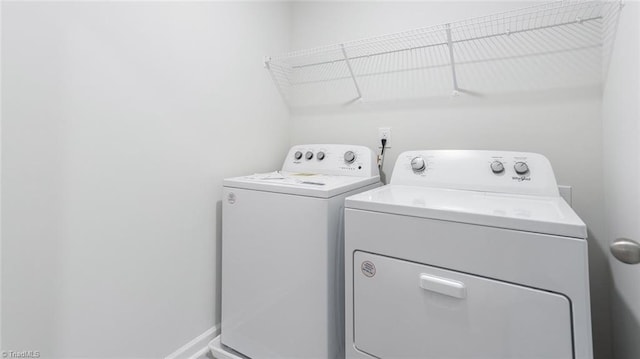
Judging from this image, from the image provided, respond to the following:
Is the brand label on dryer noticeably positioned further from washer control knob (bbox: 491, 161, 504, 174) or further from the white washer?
washer control knob (bbox: 491, 161, 504, 174)

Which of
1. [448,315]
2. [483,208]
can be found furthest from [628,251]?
[448,315]

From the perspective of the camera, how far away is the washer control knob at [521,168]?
115 centimetres

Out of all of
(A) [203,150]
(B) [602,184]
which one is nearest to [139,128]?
(A) [203,150]

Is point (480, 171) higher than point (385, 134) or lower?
lower

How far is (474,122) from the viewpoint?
146 centimetres

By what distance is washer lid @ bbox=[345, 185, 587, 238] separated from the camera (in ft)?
2.37

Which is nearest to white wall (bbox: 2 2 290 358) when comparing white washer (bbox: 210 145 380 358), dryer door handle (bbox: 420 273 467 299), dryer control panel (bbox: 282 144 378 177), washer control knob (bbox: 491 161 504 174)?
white washer (bbox: 210 145 380 358)

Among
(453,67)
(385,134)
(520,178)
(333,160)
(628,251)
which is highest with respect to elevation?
(453,67)

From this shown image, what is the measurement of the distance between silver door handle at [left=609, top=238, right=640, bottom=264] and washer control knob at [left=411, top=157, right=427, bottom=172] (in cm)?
77

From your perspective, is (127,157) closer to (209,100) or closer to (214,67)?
(209,100)

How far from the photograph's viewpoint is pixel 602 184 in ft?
4.01

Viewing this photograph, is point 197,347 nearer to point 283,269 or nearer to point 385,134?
point 283,269

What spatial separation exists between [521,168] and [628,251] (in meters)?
0.61

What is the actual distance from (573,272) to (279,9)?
6.71ft
